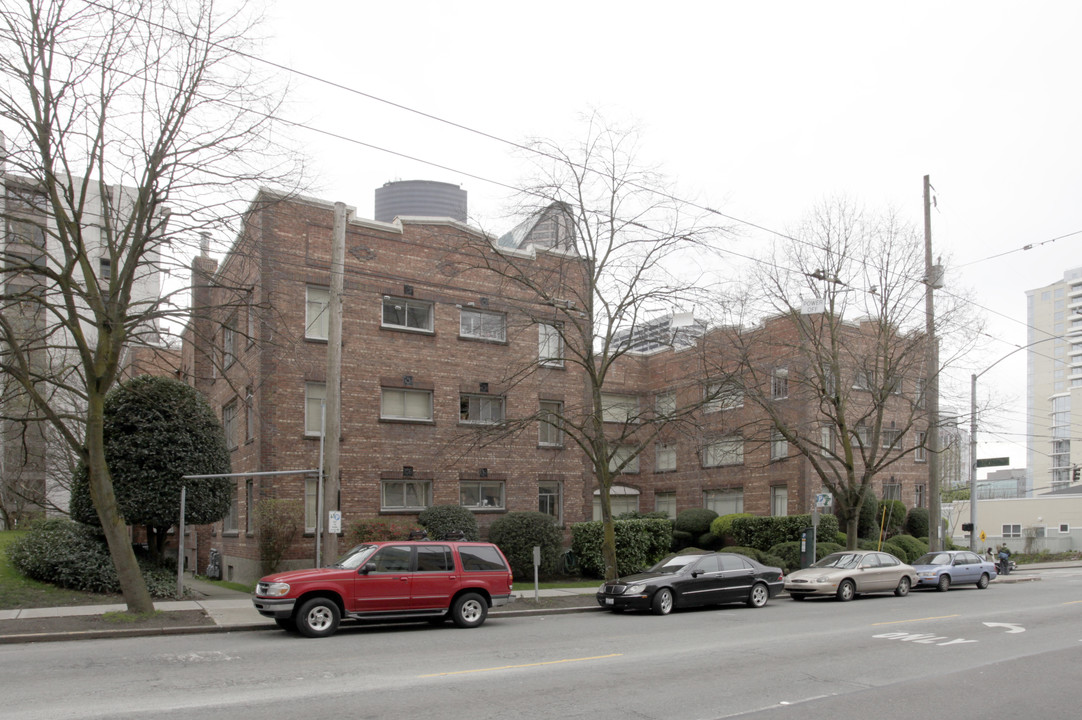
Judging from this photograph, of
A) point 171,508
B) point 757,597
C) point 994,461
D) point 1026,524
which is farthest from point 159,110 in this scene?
point 1026,524

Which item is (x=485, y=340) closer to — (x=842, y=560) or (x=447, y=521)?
(x=447, y=521)

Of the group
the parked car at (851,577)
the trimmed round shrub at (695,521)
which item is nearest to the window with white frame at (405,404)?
the parked car at (851,577)

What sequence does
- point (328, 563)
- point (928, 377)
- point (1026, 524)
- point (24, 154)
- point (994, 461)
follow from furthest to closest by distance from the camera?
1. point (1026, 524)
2. point (994, 461)
3. point (928, 377)
4. point (328, 563)
5. point (24, 154)

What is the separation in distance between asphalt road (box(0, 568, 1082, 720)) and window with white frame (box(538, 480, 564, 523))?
13.3 metres

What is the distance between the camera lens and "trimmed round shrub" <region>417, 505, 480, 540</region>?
25875mm

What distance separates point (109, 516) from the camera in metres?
16.1

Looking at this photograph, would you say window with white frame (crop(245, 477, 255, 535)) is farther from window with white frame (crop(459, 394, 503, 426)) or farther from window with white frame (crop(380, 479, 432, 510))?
window with white frame (crop(459, 394, 503, 426))

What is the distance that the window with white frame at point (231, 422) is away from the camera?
1163 inches

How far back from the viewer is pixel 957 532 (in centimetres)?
8525

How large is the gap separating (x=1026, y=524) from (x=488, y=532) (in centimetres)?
5999

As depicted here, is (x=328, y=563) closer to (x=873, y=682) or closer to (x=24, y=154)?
(x=24, y=154)

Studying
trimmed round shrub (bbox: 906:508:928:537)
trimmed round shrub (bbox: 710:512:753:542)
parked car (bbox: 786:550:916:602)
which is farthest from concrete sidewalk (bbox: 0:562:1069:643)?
trimmed round shrub (bbox: 906:508:928:537)

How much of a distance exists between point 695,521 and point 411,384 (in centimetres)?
1413

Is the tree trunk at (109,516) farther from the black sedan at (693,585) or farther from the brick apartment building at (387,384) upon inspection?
the black sedan at (693,585)
